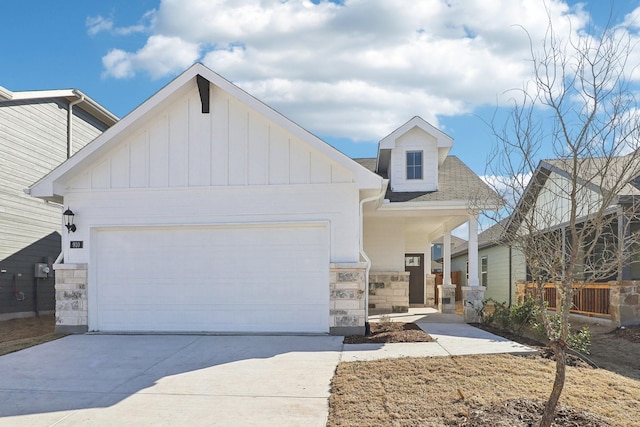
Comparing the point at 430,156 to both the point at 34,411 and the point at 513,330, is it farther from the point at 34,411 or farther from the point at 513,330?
the point at 34,411

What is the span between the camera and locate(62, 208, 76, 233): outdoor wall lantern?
31.8ft

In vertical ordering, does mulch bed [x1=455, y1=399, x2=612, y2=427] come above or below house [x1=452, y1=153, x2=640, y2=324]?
below

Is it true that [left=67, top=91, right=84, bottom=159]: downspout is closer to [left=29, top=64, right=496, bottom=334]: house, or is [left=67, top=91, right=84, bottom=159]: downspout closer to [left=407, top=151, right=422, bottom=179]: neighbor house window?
[left=29, top=64, right=496, bottom=334]: house

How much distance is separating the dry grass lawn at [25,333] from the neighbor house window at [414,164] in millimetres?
8890

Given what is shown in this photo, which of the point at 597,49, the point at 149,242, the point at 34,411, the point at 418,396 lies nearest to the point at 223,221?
the point at 149,242

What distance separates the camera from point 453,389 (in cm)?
532

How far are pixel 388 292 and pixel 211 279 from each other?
5.69 meters

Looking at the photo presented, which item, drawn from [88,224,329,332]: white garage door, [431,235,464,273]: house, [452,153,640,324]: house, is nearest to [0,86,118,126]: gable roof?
[88,224,329,332]: white garage door

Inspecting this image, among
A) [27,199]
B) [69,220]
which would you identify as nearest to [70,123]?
[27,199]

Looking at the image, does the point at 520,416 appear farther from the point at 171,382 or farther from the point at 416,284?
the point at 416,284

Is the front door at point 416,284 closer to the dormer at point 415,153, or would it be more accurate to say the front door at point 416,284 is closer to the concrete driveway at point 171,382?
the dormer at point 415,153

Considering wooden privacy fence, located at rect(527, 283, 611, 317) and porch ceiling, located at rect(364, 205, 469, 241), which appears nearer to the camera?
porch ceiling, located at rect(364, 205, 469, 241)

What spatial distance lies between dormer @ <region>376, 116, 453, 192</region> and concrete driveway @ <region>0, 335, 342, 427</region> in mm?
5240

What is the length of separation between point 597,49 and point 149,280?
855 centimetres
